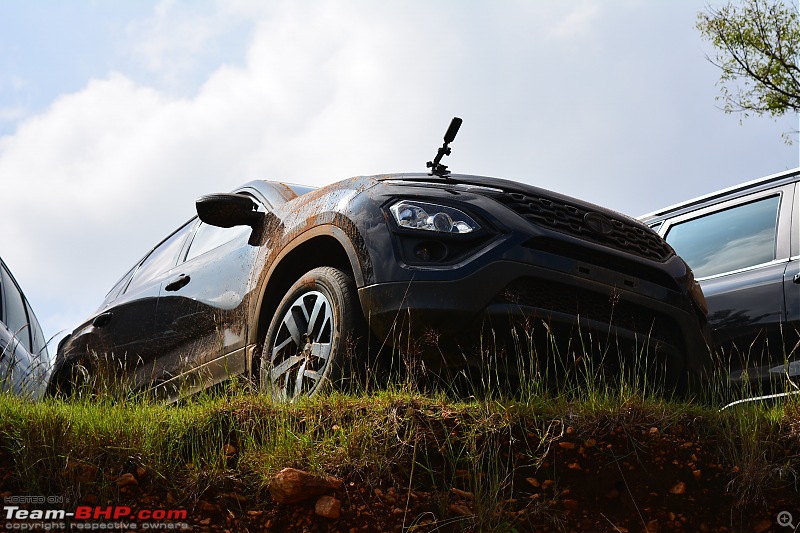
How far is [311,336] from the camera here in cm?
411

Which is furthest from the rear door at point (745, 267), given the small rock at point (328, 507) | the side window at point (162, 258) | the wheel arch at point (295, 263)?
the side window at point (162, 258)

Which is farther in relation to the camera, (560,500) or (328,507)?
(560,500)

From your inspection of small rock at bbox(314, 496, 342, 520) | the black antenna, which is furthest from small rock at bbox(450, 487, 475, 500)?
the black antenna

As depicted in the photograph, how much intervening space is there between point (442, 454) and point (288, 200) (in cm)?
223

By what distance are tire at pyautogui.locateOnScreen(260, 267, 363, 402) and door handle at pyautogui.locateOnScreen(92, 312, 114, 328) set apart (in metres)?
2.36

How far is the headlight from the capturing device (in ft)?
12.7

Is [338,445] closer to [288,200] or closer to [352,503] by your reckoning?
[352,503]

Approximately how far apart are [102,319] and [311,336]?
284 centimetres

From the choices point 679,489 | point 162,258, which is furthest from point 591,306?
point 162,258

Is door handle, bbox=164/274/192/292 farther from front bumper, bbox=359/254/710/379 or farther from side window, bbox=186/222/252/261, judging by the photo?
front bumper, bbox=359/254/710/379

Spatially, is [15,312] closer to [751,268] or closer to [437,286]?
[437,286]

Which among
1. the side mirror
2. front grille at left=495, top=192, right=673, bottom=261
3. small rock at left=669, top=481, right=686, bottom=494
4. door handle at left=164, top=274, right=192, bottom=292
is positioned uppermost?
the side mirror

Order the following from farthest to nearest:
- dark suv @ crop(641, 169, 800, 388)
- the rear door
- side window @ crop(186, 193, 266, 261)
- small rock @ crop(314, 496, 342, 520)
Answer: side window @ crop(186, 193, 266, 261)
the rear door
dark suv @ crop(641, 169, 800, 388)
small rock @ crop(314, 496, 342, 520)

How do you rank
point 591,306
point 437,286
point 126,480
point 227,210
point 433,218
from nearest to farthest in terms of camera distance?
point 126,480 → point 437,286 → point 433,218 → point 591,306 → point 227,210
